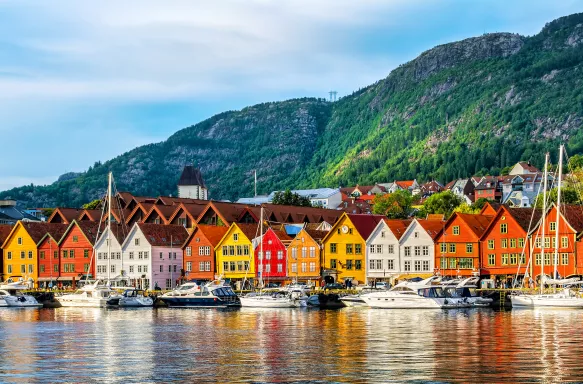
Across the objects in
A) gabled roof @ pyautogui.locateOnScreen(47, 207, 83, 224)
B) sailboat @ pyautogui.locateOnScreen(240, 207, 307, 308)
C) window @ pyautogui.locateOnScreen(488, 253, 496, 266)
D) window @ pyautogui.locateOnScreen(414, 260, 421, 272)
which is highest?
gabled roof @ pyautogui.locateOnScreen(47, 207, 83, 224)

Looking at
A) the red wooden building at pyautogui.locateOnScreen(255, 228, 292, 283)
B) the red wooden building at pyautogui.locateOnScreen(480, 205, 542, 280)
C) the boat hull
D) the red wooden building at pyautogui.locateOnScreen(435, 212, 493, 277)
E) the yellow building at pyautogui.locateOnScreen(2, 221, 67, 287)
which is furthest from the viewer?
the yellow building at pyautogui.locateOnScreen(2, 221, 67, 287)

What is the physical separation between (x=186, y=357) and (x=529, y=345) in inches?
798

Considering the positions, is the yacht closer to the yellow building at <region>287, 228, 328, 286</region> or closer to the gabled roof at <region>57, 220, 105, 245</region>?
the yellow building at <region>287, 228, 328, 286</region>

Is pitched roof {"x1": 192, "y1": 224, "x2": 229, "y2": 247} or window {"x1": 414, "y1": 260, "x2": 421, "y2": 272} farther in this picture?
pitched roof {"x1": 192, "y1": 224, "x2": 229, "y2": 247}

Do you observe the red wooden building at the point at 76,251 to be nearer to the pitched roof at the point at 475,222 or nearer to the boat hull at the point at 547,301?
the pitched roof at the point at 475,222

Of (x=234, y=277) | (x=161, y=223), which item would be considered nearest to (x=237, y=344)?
(x=234, y=277)

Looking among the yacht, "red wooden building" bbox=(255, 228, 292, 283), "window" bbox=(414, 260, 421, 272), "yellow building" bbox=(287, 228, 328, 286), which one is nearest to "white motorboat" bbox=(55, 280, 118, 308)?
the yacht

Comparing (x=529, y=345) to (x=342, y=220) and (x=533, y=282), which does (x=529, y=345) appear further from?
(x=342, y=220)

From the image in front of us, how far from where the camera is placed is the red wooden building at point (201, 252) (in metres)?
146

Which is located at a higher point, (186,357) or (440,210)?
(440,210)

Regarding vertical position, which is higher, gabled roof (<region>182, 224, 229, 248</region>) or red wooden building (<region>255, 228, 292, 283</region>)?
gabled roof (<region>182, 224, 229, 248</region>)

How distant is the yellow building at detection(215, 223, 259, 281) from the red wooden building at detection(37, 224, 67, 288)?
91.0 feet

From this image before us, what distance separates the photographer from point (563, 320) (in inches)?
3248

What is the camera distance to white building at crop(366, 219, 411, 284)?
136 meters
